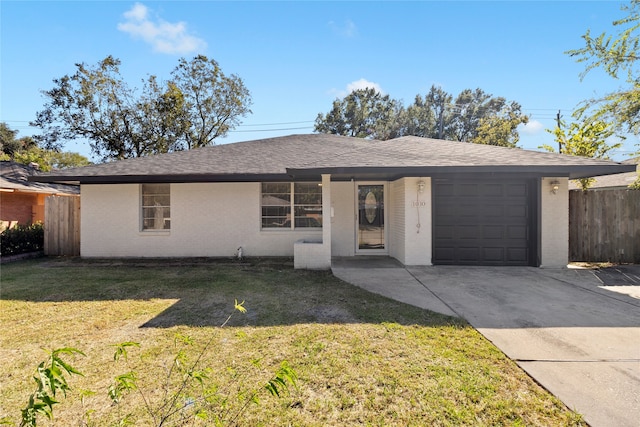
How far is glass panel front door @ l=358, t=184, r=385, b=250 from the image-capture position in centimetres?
946

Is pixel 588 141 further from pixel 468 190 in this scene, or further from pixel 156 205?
pixel 156 205

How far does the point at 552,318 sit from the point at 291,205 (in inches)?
274

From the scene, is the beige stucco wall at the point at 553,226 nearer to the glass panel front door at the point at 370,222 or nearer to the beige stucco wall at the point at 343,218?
the glass panel front door at the point at 370,222

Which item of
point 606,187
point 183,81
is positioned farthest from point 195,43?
point 606,187

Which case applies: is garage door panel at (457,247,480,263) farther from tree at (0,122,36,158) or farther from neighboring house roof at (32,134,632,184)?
tree at (0,122,36,158)

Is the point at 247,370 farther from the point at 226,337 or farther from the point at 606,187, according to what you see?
the point at 606,187

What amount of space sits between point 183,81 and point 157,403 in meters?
25.0

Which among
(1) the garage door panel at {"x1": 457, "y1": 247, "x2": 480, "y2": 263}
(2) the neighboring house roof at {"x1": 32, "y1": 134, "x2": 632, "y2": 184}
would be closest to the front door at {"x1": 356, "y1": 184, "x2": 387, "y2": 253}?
(2) the neighboring house roof at {"x1": 32, "y1": 134, "x2": 632, "y2": 184}

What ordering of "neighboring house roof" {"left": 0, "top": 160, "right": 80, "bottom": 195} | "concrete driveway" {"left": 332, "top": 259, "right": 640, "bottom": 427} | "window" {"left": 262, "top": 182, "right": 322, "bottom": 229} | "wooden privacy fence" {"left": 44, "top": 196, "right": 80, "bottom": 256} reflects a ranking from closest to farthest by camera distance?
"concrete driveway" {"left": 332, "top": 259, "right": 640, "bottom": 427}, "window" {"left": 262, "top": 182, "right": 322, "bottom": 229}, "wooden privacy fence" {"left": 44, "top": 196, "right": 80, "bottom": 256}, "neighboring house roof" {"left": 0, "top": 160, "right": 80, "bottom": 195}

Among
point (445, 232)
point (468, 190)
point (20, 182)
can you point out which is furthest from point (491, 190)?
point (20, 182)

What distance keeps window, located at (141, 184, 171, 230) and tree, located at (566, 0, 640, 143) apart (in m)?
13.3

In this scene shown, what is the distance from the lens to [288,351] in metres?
3.34

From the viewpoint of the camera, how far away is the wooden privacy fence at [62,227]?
962 cm

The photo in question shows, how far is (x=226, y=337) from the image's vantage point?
12.3ft
